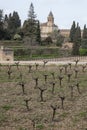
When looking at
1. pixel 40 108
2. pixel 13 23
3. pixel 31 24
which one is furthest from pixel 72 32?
pixel 40 108

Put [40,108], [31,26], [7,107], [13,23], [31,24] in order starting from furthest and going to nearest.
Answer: [13,23] < [31,24] < [31,26] < [7,107] < [40,108]

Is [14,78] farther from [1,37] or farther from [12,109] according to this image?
[1,37]

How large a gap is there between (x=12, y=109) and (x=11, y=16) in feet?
177

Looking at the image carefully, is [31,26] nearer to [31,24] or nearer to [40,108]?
[31,24]

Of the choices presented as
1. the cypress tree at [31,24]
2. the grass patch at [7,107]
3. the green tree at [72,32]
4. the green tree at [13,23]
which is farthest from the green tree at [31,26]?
the grass patch at [7,107]

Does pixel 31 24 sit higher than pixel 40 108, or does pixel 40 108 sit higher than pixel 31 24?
pixel 31 24

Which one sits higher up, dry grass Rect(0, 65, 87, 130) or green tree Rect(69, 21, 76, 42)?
dry grass Rect(0, 65, 87, 130)

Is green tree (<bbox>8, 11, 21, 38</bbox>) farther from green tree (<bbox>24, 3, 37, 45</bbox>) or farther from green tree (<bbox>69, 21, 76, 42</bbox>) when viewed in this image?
green tree (<bbox>69, 21, 76, 42</bbox>)

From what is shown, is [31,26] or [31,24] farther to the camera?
[31,24]

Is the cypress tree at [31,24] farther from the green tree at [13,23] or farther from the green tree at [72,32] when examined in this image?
the green tree at [72,32]

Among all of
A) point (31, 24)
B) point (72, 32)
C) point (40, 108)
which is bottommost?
point (72, 32)

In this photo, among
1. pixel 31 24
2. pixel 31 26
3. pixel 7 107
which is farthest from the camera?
pixel 31 24

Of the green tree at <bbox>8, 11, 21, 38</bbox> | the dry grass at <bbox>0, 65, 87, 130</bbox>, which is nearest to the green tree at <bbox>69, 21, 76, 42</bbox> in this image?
the green tree at <bbox>8, 11, 21, 38</bbox>

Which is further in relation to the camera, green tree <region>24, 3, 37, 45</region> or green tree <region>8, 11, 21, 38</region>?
green tree <region>8, 11, 21, 38</region>
